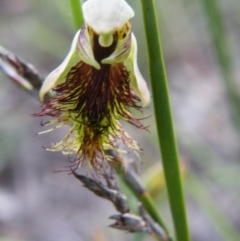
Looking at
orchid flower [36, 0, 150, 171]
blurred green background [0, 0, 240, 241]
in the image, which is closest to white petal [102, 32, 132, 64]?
orchid flower [36, 0, 150, 171]

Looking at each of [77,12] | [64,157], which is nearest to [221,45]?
[77,12]

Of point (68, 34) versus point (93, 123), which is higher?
point (68, 34)

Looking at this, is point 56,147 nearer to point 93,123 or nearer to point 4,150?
point 93,123

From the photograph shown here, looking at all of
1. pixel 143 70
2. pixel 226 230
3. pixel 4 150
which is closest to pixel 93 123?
pixel 226 230

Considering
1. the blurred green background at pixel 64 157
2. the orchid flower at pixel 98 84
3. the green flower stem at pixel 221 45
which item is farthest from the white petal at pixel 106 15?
the blurred green background at pixel 64 157

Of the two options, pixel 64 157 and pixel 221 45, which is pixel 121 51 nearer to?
pixel 221 45

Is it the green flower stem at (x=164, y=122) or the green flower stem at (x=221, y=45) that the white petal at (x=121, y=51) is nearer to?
the green flower stem at (x=164, y=122)

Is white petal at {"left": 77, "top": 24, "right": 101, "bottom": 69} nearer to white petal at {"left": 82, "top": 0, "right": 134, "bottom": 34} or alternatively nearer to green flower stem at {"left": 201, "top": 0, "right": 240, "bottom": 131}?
white petal at {"left": 82, "top": 0, "right": 134, "bottom": 34}
